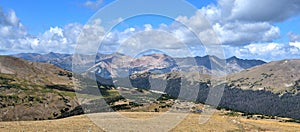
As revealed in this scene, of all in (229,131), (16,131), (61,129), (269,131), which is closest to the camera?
(16,131)

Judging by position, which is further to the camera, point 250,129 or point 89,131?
point 250,129

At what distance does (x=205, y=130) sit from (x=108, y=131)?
725 inches

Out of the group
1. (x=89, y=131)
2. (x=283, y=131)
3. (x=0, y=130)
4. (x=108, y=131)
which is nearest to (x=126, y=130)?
(x=108, y=131)

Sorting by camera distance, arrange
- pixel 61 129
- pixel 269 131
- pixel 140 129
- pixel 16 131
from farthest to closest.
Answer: pixel 269 131
pixel 140 129
pixel 61 129
pixel 16 131

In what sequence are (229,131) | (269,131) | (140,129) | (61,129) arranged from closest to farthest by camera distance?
1. (61,129)
2. (140,129)
3. (229,131)
4. (269,131)

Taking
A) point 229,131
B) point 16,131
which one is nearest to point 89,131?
point 16,131

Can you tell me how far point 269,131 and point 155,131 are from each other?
28.7 metres

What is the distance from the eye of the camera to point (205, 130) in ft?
202

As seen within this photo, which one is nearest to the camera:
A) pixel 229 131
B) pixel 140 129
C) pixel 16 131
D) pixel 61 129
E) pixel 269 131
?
pixel 16 131

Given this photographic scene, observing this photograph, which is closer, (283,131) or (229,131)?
(229,131)

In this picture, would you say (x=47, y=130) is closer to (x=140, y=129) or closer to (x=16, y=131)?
(x=16, y=131)

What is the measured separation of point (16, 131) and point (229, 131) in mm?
38721

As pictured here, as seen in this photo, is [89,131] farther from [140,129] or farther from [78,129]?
[140,129]

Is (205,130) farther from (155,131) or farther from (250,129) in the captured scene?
(250,129)
